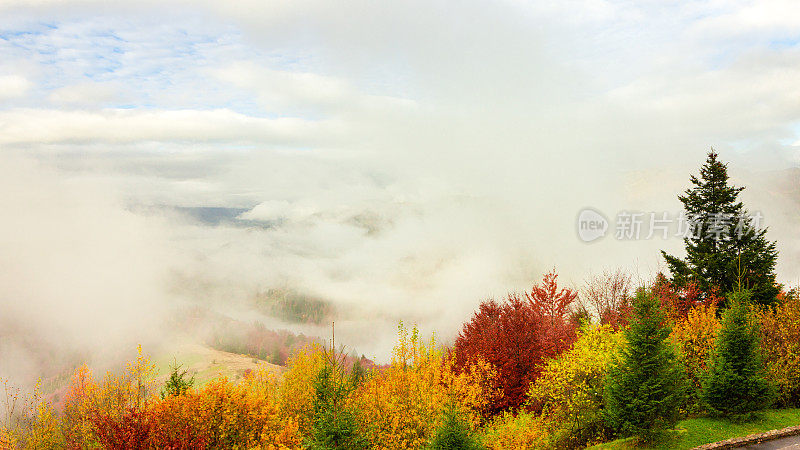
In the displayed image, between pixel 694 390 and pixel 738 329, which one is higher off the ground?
Result: pixel 738 329

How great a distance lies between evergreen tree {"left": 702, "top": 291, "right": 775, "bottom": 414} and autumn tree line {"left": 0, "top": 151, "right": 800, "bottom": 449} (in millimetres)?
72

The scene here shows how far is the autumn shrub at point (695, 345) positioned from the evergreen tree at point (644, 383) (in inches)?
265

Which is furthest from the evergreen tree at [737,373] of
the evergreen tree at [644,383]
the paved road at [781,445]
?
the evergreen tree at [644,383]

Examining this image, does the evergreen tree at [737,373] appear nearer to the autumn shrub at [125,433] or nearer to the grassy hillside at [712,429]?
the grassy hillside at [712,429]

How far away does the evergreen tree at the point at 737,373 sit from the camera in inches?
1235

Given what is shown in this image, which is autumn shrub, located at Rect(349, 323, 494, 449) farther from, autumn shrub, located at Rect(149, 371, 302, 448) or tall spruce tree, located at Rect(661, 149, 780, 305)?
tall spruce tree, located at Rect(661, 149, 780, 305)

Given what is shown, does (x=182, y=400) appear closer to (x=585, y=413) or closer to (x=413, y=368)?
(x=413, y=368)

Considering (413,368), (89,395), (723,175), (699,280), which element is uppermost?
(723,175)

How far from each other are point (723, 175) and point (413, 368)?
130 feet

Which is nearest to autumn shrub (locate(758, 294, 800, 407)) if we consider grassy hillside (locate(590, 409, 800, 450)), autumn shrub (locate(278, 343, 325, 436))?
grassy hillside (locate(590, 409, 800, 450))

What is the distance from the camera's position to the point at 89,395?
33.8 m

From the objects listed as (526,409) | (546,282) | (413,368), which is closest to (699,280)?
(546,282)

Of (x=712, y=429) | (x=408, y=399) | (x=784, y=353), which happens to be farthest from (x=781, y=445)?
(x=408, y=399)

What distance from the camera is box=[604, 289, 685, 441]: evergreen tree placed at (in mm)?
27375
